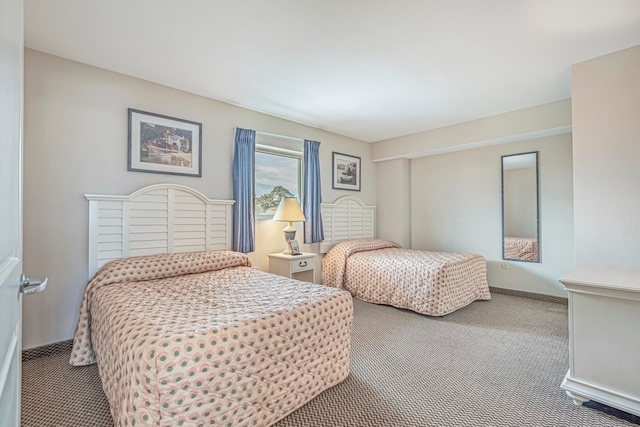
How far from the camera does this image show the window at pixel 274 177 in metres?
3.83

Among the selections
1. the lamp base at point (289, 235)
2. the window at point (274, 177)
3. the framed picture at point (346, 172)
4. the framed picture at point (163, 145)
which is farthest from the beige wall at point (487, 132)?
the framed picture at point (163, 145)

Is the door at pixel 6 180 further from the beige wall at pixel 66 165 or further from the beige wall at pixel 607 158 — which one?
the beige wall at pixel 607 158

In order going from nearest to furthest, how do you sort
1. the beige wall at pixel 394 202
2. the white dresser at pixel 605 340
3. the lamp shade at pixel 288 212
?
1. the white dresser at pixel 605 340
2. the lamp shade at pixel 288 212
3. the beige wall at pixel 394 202

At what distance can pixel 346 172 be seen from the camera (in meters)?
4.84

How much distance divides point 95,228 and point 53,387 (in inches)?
45.7

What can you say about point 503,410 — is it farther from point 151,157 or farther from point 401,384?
point 151,157

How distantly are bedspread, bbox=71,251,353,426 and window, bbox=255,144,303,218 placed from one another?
1564 millimetres

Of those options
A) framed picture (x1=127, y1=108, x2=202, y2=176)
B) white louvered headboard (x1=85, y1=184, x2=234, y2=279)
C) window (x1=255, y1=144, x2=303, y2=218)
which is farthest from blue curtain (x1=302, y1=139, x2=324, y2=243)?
framed picture (x1=127, y1=108, x2=202, y2=176)

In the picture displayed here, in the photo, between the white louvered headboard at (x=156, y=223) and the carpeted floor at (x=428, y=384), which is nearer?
the carpeted floor at (x=428, y=384)

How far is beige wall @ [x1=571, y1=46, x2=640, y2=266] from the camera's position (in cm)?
228

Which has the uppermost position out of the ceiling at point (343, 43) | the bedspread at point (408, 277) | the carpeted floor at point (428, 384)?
the ceiling at point (343, 43)

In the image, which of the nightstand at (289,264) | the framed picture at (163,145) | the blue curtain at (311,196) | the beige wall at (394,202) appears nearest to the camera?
the framed picture at (163,145)

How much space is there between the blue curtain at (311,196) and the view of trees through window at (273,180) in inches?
6.4

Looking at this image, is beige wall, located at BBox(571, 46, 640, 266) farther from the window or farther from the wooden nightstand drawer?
the window
